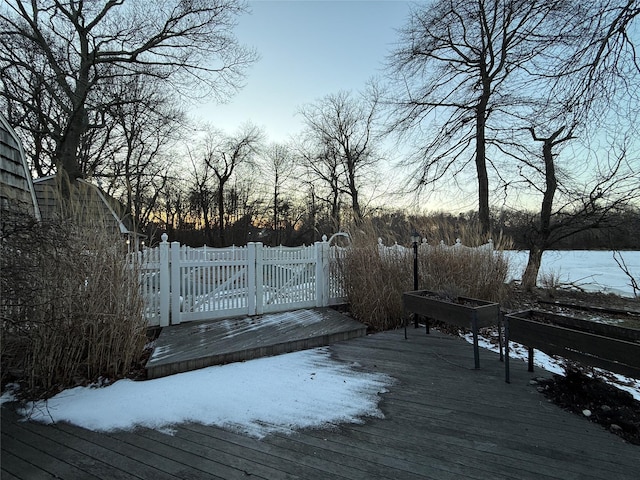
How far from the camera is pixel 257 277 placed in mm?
5500

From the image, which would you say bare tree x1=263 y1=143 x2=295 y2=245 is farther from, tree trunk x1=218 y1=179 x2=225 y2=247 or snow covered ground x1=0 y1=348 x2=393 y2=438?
snow covered ground x1=0 y1=348 x2=393 y2=438

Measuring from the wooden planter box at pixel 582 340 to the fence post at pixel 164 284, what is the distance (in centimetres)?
435

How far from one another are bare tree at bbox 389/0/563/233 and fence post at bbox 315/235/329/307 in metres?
6.26

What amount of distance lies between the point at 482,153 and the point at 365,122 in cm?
1371

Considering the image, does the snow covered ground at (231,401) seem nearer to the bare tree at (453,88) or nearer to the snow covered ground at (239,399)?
the snow covered ground at (239,399)

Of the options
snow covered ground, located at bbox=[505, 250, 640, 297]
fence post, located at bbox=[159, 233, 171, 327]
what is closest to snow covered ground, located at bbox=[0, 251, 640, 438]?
fence post, located at bbox=[159, 233, 171, 327]

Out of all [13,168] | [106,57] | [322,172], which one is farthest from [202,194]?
[13,168]

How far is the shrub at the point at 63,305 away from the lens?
2.64m

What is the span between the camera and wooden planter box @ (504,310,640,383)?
218cm

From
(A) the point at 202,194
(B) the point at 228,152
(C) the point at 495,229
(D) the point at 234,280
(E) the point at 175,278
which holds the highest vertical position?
(B) the point at 228,152

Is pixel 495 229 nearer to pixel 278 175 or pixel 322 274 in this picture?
pixel 322 274

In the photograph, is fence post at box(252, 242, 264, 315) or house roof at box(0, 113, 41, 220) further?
fence post at box(252, 242, 264, 315)

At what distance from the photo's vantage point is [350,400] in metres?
2.75

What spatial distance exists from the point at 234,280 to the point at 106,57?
39.5ft
